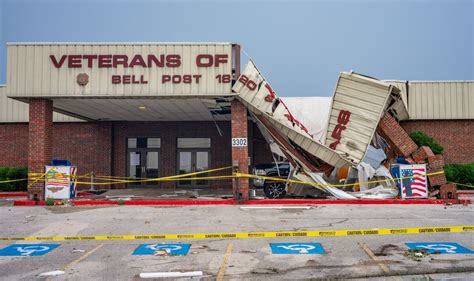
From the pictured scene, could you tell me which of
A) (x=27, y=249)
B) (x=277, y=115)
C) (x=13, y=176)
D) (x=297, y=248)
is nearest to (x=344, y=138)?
(x=277, y=115)

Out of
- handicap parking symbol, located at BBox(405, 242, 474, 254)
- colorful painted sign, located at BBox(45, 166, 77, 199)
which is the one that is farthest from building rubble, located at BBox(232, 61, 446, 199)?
colorful painted sign, located at BBox(45, 166, 77, 199)

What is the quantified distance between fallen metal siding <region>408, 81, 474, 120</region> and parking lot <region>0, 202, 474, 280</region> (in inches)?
393

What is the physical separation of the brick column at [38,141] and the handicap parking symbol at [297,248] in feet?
36.7

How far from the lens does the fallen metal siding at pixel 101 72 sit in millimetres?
15164

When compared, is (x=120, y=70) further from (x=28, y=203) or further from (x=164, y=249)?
(x=164, y=249)

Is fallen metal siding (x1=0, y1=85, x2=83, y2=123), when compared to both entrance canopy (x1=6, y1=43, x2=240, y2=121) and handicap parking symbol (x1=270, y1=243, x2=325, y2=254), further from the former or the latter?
handicap parking symbol (x1=270, y1=243, x2=325, y2=254)

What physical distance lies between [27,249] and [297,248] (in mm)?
5493

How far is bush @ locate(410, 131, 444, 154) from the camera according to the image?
20.6 meters

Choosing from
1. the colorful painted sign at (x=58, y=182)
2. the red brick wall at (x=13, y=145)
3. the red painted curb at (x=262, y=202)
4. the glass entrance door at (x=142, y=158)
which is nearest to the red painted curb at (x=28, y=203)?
the red painted curb at (x=262, y=202)

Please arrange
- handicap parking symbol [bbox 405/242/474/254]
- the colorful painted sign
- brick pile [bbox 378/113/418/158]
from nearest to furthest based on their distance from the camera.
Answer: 1. handicap parking symbol [bbox 405/242/474/254]
2. brick pile [bbox 378/113/418/158]
3. the colorful painted sign

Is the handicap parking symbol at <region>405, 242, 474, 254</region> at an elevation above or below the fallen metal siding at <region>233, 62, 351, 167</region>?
below

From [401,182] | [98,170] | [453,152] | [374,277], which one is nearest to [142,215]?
[374,277]

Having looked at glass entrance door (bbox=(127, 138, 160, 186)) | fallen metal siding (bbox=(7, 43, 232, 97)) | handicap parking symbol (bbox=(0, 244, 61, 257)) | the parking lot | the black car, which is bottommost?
handicap parking symbol (bbox=(0, 244, 61, 257))

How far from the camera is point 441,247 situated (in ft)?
24.9
